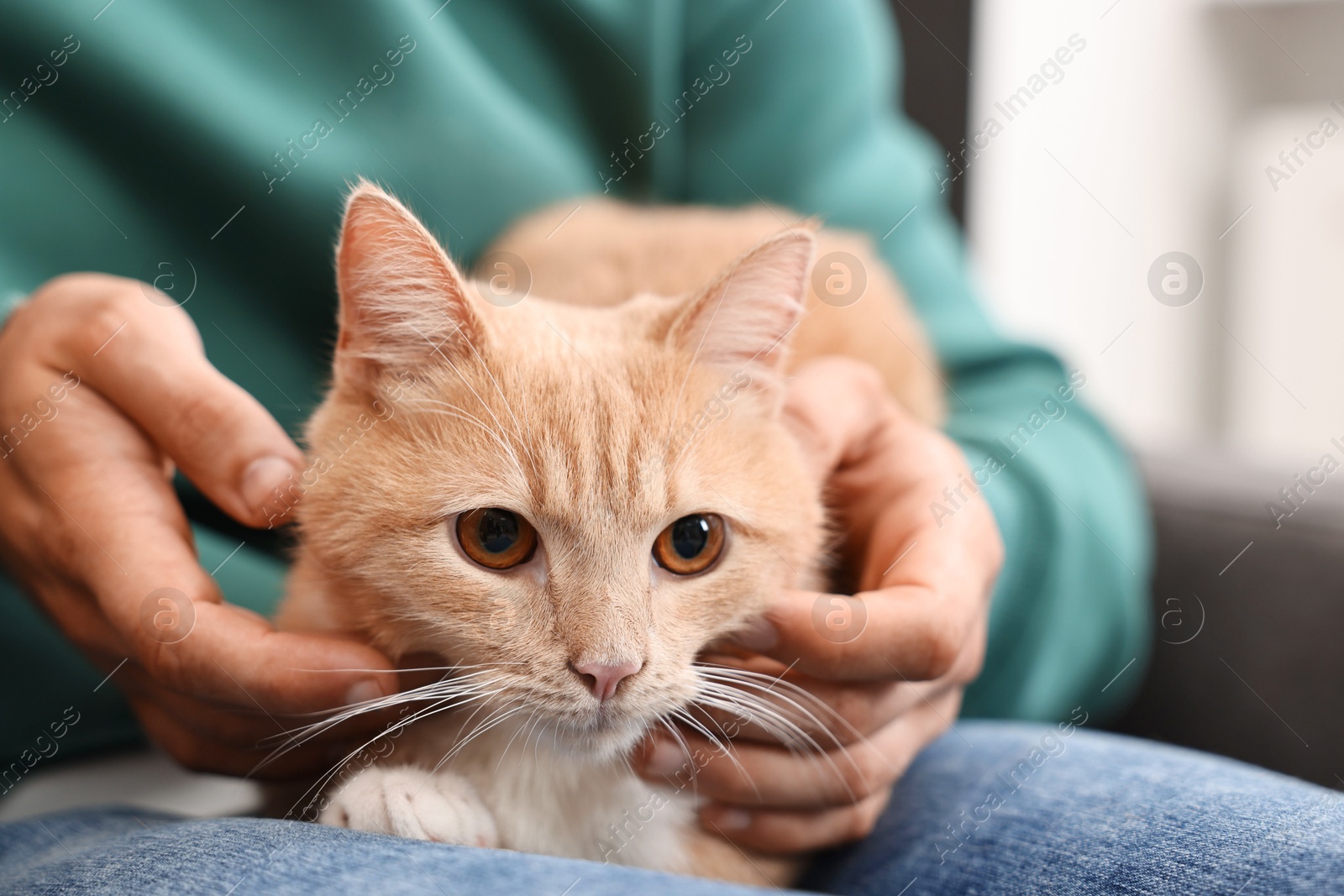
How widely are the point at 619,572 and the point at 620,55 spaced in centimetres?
121

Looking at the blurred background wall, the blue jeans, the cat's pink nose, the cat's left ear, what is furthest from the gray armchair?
the blurred background wall

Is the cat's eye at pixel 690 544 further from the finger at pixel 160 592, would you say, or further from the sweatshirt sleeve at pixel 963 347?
the sweatshirt sleeve at pixel 963 347

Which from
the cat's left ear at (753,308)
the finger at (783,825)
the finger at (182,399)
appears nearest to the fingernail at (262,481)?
the finger at (182,399)

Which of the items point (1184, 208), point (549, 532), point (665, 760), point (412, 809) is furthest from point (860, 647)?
point (1184, 208)

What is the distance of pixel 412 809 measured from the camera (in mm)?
966

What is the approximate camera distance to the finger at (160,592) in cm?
99

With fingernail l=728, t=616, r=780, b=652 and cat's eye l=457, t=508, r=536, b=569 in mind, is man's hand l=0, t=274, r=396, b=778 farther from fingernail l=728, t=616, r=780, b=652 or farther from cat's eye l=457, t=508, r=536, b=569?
fingernail l=728, t=616, r=780, b=652

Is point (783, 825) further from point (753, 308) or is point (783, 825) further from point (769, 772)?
point (753, 308)

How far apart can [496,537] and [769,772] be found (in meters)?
0.43

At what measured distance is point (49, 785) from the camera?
1323 mm

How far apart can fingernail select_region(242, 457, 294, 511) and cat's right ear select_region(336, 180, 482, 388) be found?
14cm

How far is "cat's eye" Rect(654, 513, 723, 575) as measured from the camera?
1.10 m

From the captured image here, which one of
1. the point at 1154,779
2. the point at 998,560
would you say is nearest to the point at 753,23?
Result: the point at 998,560

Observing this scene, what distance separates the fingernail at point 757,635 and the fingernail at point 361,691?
41cm
